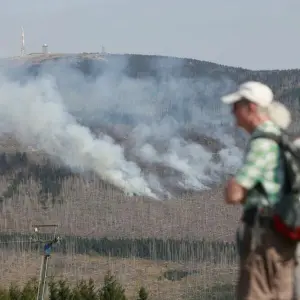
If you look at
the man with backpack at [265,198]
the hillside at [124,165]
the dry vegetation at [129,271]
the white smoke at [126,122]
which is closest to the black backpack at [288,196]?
the man with backpack at [265,198]

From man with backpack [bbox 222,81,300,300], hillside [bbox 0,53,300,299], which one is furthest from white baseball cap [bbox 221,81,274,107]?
hillside [bbox 0,53,300,299]

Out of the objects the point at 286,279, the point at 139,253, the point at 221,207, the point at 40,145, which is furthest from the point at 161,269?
the point at 286,279

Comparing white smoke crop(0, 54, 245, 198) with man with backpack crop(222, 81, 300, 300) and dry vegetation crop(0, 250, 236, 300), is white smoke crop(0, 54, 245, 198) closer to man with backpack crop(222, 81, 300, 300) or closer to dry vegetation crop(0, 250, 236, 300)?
dry vegetation crop(0, 250, 236, 300)

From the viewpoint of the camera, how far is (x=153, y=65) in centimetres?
11969

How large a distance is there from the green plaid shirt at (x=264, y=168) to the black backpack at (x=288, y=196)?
0.03 m

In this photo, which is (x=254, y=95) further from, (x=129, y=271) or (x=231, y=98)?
(x=129, y=271)

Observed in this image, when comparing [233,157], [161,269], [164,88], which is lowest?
[161,269]

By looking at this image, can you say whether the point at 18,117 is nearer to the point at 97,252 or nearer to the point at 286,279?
the point at 97,252

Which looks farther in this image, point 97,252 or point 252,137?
point 97,252

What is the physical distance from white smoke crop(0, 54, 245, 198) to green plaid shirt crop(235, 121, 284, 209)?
8843 centimetres

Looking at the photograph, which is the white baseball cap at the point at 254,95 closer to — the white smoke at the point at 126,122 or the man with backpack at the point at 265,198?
the man with backpack at the point at 265,198

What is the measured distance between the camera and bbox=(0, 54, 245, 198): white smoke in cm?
9650

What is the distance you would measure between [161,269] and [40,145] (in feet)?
109

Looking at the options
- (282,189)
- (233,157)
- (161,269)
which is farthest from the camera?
(233,157)
